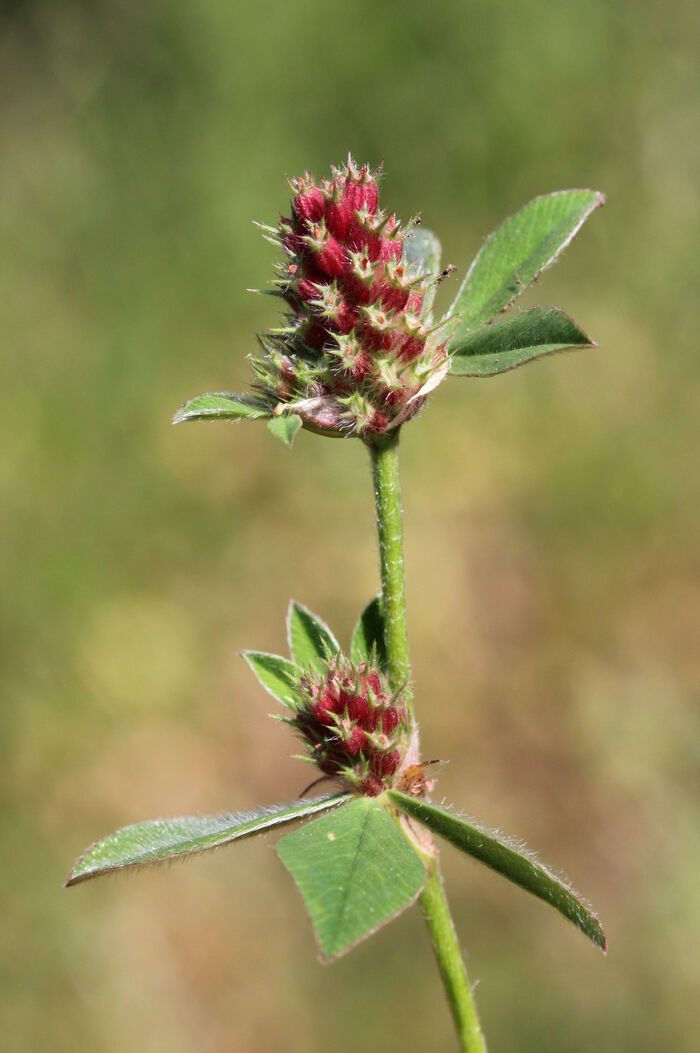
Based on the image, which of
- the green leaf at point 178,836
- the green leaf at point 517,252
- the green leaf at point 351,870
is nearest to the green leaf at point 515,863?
the green leaf at point 351,870

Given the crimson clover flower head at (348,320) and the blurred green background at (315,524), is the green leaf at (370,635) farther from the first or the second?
the blurred green background at (315,524)

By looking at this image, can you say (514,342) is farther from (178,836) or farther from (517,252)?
(178,836)

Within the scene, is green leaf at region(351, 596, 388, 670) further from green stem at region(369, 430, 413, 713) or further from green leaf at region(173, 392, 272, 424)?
green leaf at region(173, 392, 272, 424)

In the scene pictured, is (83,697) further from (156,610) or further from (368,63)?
(368,63)

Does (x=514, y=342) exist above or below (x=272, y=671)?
above

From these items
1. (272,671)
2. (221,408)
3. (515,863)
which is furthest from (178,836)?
(221,408)

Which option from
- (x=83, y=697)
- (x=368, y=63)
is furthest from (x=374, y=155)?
(x=83, y=697)

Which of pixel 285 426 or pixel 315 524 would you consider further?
pixel 315 524
